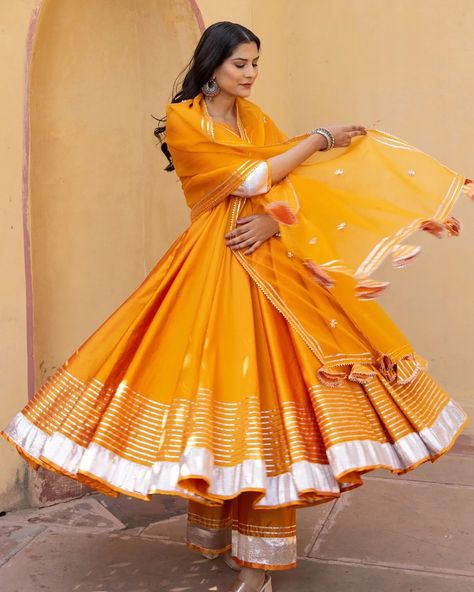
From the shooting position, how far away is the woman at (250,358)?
8.98 ft

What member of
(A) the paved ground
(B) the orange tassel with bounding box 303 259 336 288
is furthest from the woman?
(A) the paved ground

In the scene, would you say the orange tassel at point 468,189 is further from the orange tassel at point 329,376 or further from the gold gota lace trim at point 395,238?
the orange tassel at point 329,376

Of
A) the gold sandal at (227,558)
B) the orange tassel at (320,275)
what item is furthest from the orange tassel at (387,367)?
the gold sandal at (227,558)

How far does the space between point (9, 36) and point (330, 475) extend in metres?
2.03

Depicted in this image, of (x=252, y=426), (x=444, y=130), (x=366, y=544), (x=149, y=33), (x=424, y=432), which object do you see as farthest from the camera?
(x=444, y=130)

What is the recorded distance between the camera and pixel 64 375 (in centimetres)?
299

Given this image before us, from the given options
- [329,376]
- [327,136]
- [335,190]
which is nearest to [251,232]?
[335,190]

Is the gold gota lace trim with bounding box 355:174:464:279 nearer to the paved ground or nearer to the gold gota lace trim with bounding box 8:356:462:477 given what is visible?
the gold gota lace trim with bounding box 8:356:462:477

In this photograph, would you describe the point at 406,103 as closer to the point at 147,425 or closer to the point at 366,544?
the point at 366,544

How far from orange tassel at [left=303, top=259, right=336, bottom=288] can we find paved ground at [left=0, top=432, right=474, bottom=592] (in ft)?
3.39

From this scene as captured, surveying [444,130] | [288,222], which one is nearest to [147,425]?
[288,222]

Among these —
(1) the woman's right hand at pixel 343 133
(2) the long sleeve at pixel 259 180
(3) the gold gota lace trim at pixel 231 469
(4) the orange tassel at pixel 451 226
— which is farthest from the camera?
(1) the woman's right hand at pixel 343 133

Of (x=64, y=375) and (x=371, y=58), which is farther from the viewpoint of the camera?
(x=371, y=58)

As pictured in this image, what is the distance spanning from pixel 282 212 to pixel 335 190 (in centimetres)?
21
